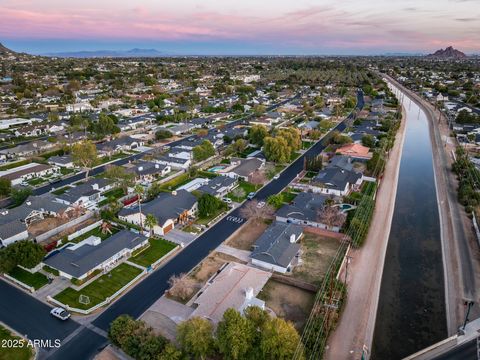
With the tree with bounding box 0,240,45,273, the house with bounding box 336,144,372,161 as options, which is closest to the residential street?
the house with bounding box 336,144,372,161

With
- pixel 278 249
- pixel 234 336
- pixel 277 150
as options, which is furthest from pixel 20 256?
pixel 277 150

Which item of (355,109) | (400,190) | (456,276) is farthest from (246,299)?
(355,109)

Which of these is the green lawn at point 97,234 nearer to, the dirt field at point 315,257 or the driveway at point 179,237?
the driveway at point 179,237

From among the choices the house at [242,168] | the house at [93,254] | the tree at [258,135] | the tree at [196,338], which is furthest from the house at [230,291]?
the tree at [258,135]

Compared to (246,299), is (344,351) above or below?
below

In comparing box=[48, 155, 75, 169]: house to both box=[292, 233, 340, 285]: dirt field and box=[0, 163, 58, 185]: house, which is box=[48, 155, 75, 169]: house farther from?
box=[292, 233, 340, 285]: dirt field

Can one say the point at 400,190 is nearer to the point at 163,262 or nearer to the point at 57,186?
the point at 163,262
